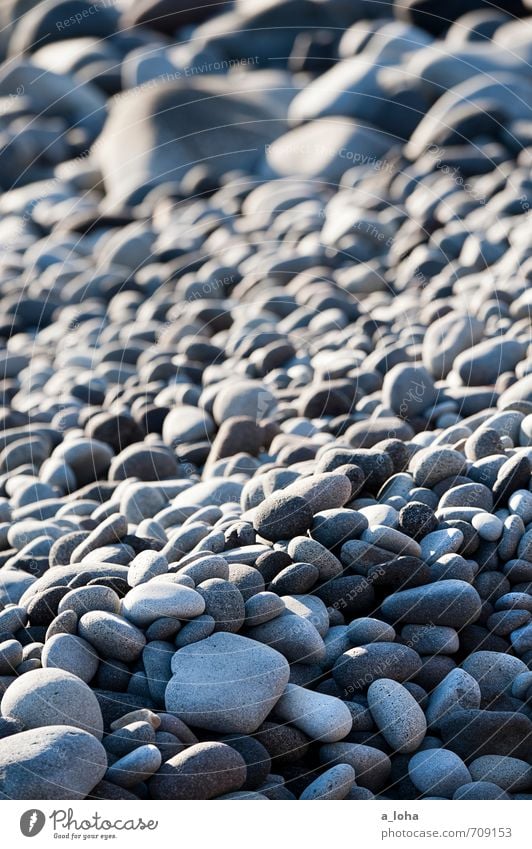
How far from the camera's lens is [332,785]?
273cm

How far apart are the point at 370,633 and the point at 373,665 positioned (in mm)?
129

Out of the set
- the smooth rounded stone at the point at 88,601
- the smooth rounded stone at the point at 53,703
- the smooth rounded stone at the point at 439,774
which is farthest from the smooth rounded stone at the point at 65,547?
the smooth rounded stone at the point at 439,774

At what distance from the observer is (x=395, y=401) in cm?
520

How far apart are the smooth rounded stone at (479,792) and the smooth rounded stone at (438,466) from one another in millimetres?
1216

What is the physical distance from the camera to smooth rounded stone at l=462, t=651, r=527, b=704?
123 inches

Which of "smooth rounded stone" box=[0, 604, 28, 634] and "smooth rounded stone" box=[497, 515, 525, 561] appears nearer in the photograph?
"smooth rounded stone" box=[0, 604, 28, 634]

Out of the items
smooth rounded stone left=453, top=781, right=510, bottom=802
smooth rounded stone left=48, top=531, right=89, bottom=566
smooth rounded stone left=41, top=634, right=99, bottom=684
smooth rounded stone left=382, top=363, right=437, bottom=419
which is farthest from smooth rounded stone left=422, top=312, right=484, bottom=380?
smooth rounded stone left=41, top=634, right=99, bottom=684

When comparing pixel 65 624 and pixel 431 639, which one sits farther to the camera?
pixel 431 639

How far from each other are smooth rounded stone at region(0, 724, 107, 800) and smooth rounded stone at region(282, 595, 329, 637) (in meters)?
0.81

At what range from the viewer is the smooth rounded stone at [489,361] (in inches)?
210

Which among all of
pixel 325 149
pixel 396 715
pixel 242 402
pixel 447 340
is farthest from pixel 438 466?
pixel 325 149

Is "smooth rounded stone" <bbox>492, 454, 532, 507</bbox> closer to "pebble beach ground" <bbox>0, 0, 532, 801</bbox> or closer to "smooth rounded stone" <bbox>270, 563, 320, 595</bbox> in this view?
"pebble beach ground" <bbox>0, 0, 532, 801</bbox>

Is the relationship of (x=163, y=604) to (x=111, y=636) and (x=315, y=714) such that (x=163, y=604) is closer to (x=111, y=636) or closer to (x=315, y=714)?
(x=111, y=636)
